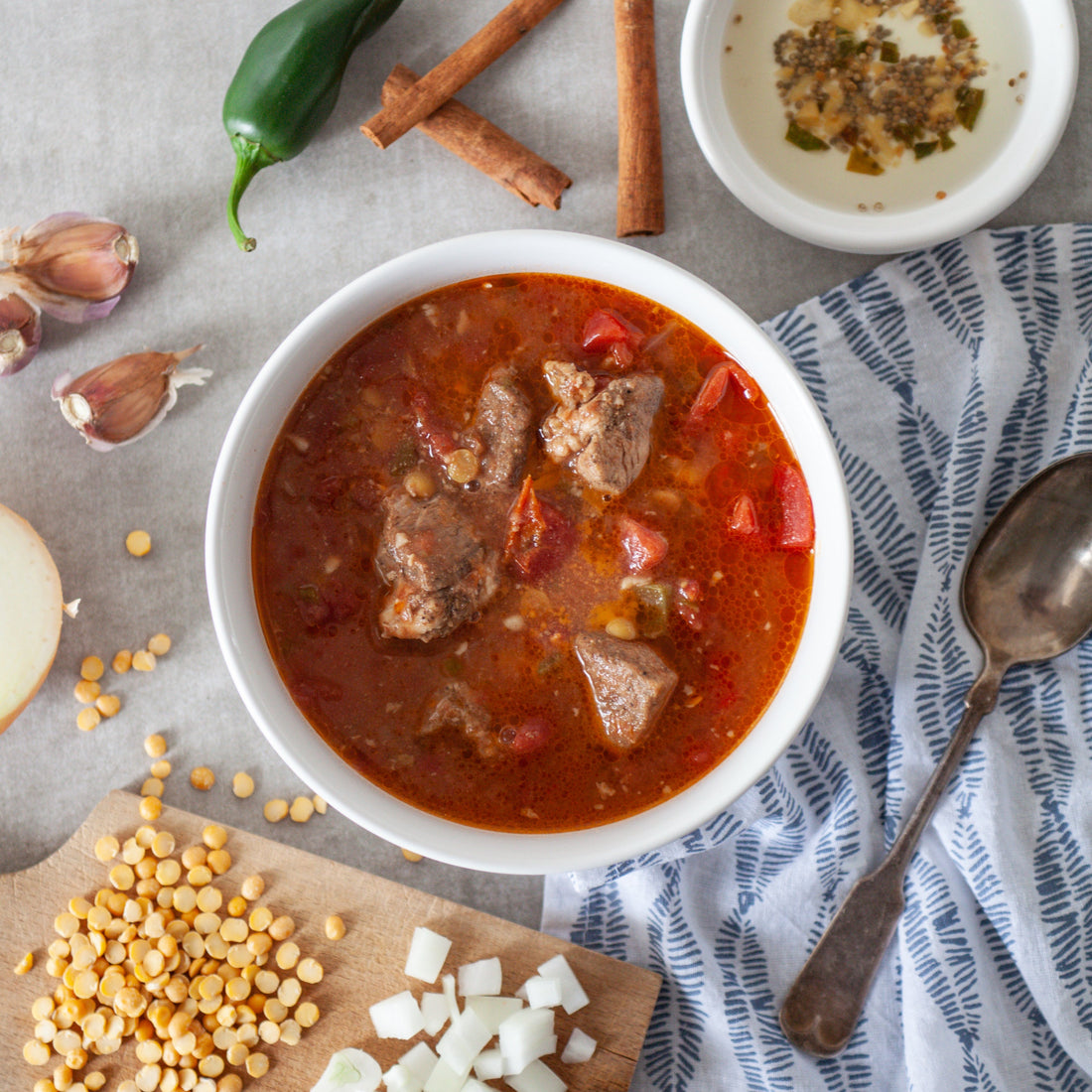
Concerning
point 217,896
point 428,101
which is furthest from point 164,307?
point 217,896

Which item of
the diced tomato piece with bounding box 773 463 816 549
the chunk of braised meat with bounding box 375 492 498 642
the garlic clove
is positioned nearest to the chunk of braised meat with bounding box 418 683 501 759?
the chunk of braised meat with bounding box 375 492 498 642

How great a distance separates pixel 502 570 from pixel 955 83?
214 cm

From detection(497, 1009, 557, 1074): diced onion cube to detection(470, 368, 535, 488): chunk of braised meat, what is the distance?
5.60 ft

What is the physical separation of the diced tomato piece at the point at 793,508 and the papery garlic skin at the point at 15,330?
7.82 feet

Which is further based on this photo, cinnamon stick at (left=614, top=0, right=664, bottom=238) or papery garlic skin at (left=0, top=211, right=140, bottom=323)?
papery garlic skin at (left=0, top=211, right=140, bottom=323)

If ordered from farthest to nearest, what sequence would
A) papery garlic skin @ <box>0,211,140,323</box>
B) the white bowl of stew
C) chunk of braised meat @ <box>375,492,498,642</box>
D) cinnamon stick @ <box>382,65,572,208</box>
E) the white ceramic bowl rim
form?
papery garlic skin @ <box>0,211,140,323</box> → cinnamon stick @ <box>382,65,572,208</box> → the white ceramic bowl rim → the white bowl of stew → chunk of braised meat @ <box>375,492,498,642</box>

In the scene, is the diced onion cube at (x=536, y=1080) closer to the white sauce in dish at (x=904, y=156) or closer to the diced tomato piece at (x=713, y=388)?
the diced tomato piece at (x=713, y=388)

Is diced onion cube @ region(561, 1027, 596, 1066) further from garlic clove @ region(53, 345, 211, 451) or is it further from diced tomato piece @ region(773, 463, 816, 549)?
garlic clove @ region(53, 345, 211, 451)

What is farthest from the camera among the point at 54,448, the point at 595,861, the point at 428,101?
the point at 54,448

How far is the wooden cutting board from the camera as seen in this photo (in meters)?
3.11

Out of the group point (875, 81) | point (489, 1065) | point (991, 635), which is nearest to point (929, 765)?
point (991, 635)

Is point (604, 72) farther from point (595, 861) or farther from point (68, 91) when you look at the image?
point (595, 861)

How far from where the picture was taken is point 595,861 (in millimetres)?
2477

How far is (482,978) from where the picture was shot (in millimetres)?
3088
